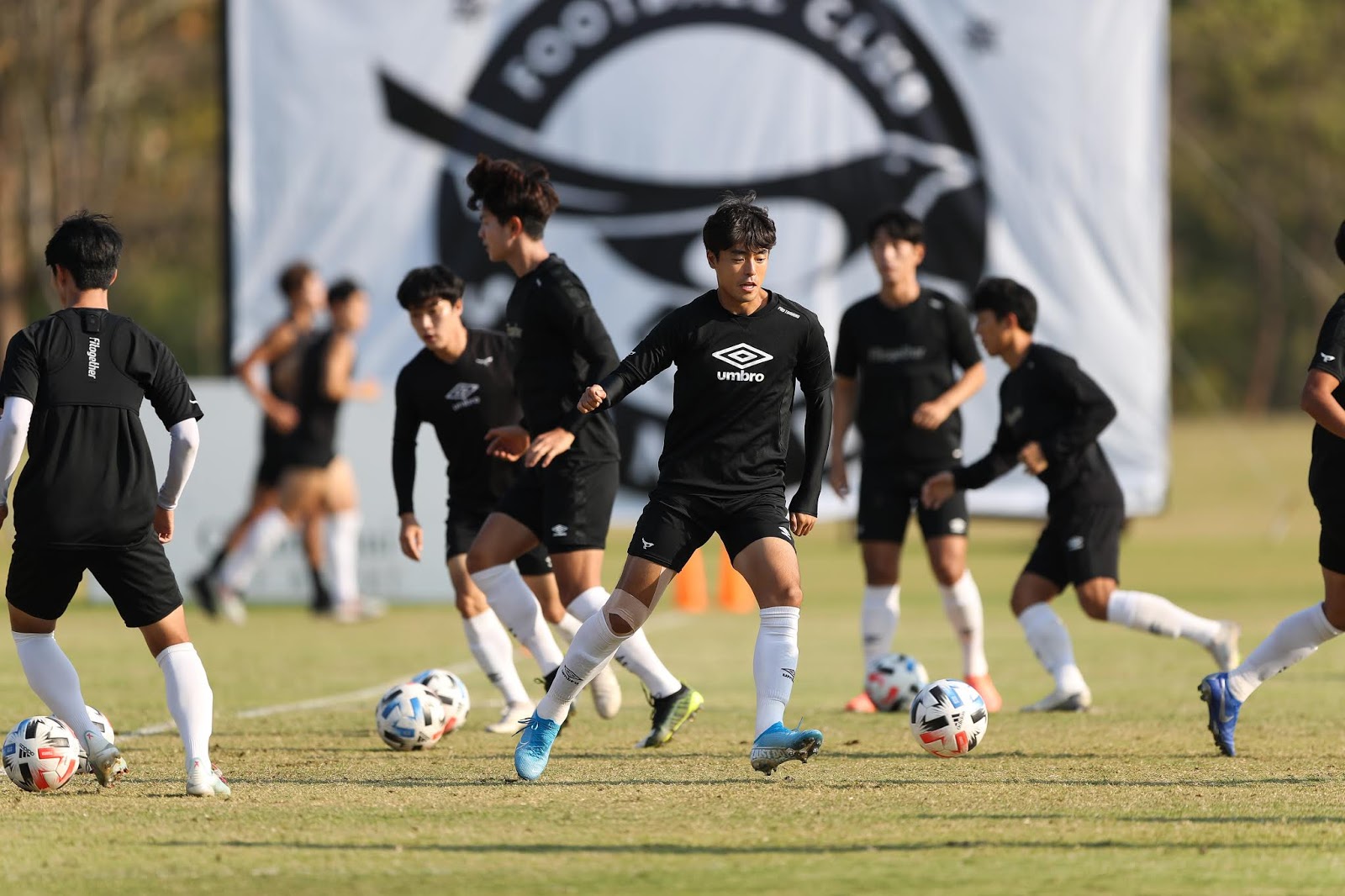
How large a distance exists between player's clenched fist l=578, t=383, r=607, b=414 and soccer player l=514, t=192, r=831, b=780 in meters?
0.05

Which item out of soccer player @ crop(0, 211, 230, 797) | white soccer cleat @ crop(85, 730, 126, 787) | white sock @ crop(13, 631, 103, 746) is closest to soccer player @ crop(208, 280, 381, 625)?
white sock @ crop(13, 631, 103, 746)

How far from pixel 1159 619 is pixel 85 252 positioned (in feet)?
17.5

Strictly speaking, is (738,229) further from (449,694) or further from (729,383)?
(449,694)

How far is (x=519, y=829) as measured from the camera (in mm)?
5793

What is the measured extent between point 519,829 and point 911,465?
4.34m

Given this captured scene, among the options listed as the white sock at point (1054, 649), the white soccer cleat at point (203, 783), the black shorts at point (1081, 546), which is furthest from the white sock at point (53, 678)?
the black shorts at point (1081, 546)

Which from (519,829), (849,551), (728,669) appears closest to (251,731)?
(519,829)

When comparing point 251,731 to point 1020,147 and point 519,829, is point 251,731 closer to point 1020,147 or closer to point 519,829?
point 519,829

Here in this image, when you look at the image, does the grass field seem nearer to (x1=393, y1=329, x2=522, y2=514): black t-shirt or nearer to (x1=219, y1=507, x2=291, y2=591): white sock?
(x1=393, y1=329, x2=522, y2=514): black t-shirt

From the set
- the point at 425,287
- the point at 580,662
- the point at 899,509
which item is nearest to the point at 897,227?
the point at 899,509

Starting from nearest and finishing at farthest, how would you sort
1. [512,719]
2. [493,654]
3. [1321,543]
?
[1321,543] < [512,719] < [493,654]

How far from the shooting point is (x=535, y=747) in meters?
6.82

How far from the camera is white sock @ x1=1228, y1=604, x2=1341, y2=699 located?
24.1ft

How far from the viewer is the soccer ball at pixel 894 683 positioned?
30.6 feet
